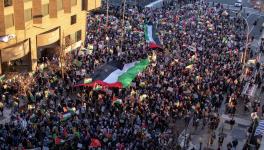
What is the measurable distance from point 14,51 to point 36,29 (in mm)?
3714

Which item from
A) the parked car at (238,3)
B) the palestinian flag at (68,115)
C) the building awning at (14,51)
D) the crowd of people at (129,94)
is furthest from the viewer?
the parked car at (238,3)

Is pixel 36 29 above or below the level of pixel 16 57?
above

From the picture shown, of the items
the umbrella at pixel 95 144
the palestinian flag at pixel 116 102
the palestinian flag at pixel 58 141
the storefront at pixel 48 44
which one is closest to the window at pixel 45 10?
the storefront at pixel 48 44

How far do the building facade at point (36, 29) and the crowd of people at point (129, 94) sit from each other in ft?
6.01

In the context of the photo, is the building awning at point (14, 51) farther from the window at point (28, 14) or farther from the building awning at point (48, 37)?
the building awning at point (48, 37)

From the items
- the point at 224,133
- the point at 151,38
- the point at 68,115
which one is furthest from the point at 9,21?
the point at 224,133

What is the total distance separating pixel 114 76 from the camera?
3709 cm

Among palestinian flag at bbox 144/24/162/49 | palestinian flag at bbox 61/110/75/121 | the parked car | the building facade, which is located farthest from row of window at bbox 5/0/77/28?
the parked car

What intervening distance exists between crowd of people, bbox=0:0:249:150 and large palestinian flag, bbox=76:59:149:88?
0.73m

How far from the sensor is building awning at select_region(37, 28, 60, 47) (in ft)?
141

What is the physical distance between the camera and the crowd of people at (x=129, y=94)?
28.9 meters

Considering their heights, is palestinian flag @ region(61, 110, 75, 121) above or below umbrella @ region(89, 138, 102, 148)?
above

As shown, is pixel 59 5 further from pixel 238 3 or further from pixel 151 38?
pixel 238 3

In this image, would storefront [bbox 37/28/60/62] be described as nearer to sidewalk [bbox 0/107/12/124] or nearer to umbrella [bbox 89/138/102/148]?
sidewalk [bbox 0/107/12/124]
